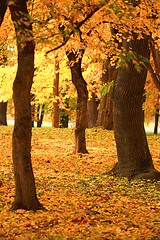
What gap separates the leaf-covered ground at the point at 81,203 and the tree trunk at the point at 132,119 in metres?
0.66

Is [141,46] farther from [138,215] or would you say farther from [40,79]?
[40,79]

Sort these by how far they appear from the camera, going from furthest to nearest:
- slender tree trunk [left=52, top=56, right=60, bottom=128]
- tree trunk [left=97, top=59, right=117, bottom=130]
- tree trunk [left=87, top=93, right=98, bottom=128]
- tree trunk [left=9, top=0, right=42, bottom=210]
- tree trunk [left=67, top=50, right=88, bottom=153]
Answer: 1. tree trunk [left=87, top=93, right=98, bottom=128]
2. slender tree trunk [left=52, top=56, right=60, bottom=128]
3. tree trunk [left=97, top=59, right=117, bottom=130]
4. tree trunk [left=67, top=50, right=88, bottom=153]
5. tree trunk [left=9, top=0, right=42, bottom=210]

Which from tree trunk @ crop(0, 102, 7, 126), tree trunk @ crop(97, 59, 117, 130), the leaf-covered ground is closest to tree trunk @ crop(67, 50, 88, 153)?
the leaf-covered ground

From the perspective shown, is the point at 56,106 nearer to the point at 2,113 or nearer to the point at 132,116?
the point at 2,113

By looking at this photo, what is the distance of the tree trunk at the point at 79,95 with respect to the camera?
18.2 meters

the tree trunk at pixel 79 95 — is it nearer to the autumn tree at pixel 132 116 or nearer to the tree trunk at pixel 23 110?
the autumn tree at pixel 132 116

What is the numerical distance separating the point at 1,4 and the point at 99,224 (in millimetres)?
4390

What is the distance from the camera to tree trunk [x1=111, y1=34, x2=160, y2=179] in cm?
1371

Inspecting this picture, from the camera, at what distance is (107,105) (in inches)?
1057

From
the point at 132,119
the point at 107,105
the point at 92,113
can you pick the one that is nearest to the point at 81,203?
the point at 132,119

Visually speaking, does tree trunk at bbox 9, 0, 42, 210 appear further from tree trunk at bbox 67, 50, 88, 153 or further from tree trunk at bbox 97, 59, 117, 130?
tree trunk at bbox 97, 59, 117, 130

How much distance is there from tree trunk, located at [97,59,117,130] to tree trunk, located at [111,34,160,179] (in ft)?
40.5

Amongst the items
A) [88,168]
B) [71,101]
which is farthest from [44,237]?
[71,101]

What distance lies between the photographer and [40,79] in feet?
111
